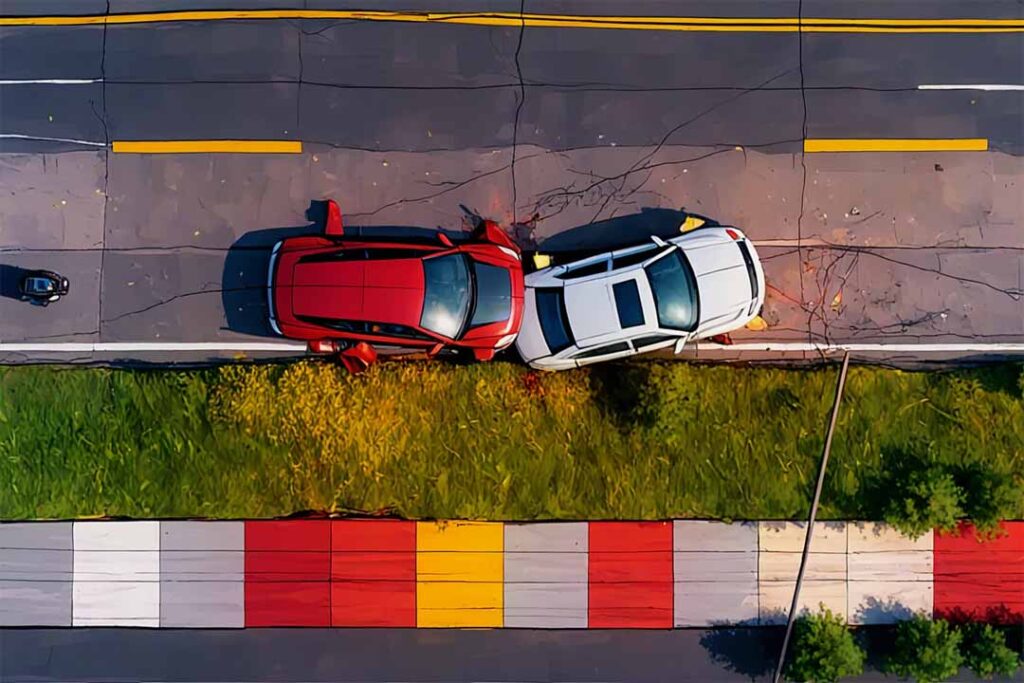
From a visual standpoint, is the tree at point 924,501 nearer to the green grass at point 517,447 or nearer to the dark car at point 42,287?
the green grass at point 517,447

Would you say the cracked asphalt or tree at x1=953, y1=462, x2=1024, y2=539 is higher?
the cracked asphalt

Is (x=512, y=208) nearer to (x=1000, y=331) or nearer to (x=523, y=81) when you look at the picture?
(x=523, y=81)

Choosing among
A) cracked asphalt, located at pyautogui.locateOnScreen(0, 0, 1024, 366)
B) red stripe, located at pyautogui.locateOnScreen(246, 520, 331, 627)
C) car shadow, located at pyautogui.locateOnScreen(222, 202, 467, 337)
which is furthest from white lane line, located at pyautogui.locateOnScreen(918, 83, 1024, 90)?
red stripe, located at pyautogui.locateOnScreen(246, 520, 331, 627)

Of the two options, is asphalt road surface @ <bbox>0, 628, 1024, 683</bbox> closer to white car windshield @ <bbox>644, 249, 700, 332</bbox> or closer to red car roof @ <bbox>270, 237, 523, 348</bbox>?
red car roof @ <bbox>270, 237, 523, 348</bbox>

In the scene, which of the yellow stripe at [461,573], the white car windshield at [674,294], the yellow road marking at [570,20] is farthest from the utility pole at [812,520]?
the yellow road marking at [570,20]

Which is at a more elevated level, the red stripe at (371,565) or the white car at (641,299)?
the white car at (641,299)

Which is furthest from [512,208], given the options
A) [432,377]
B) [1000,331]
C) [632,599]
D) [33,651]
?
[33,651]
